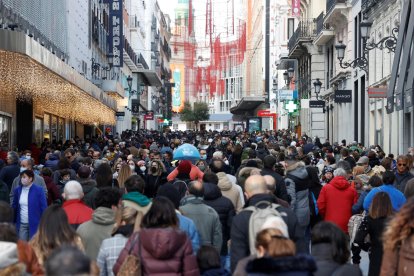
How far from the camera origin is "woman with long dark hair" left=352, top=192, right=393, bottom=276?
918 cm

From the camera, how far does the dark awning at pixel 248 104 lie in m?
99.1

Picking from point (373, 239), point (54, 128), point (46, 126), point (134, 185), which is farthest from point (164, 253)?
point (54, 128)

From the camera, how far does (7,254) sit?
6.05 m

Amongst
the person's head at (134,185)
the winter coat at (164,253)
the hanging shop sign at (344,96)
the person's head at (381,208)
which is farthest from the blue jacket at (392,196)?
the hanging shop sign at (344,96)

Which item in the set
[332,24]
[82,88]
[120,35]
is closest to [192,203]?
[82,88]

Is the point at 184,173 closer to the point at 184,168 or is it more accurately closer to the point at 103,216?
the point at 184,168

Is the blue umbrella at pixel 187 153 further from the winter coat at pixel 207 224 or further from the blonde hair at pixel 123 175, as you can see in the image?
the winter coat at pixel 207 224

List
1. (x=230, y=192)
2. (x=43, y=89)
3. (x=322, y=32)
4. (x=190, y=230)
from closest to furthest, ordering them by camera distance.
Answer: (x=190, y=230)
(x=230, y=192)
(x=43, y=89)
(x=322, y=32)

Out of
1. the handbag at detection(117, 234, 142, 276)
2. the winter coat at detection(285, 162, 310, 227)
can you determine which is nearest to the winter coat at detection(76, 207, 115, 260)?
the handbag at detection(117, 234, 142, 276)

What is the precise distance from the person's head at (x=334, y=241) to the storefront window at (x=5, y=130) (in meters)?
24.7

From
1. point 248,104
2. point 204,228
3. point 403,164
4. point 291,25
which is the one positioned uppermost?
point 291,25

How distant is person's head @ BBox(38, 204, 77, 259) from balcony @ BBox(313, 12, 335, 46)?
42.0 meters

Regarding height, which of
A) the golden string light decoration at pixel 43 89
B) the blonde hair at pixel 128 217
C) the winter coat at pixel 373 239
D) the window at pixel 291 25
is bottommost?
the winter coat at pixel 373 239

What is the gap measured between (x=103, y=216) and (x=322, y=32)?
41.0 meters
